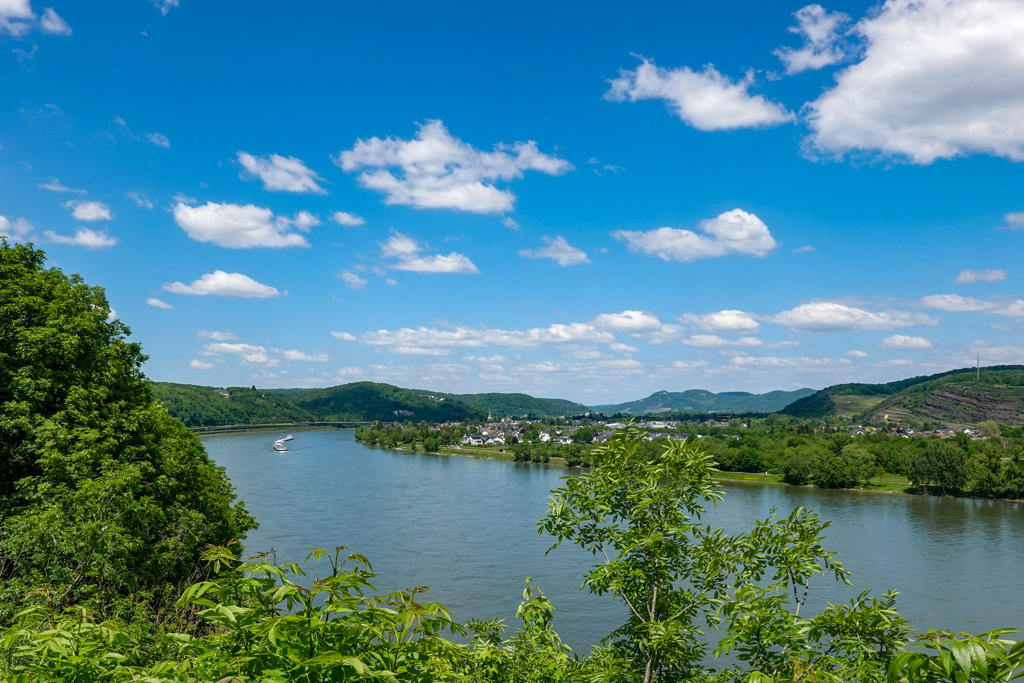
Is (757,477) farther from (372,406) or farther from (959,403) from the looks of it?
(372,406)

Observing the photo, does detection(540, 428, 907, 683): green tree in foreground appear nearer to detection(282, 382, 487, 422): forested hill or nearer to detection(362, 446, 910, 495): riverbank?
detection(362, 446, 910, 495): riverbank

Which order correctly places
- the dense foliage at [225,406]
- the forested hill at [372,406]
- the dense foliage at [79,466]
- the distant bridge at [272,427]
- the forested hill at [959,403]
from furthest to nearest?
the forested hill at [372,406] < the forested hill at [959,403] < the dense foliage at [225,406] < the distant bridge at [272,427] < the dense foliage at [79,466]

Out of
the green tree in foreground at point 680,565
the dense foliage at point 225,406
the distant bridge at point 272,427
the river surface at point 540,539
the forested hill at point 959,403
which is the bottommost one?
the distant bridge at point 272,427

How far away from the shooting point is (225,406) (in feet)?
454

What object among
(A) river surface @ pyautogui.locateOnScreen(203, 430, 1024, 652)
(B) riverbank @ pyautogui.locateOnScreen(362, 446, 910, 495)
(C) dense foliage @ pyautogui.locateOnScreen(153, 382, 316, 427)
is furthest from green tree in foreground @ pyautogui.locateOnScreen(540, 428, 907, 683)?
(C) dense foliage @ pyautogui.locateOnScreen(153, 382, 316, 427)

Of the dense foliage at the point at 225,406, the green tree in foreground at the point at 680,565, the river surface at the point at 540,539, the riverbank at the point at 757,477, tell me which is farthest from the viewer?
the dense foliage at the point at 225,406

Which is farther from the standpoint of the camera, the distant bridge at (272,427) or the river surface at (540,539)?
the distant bridge at (272,427)

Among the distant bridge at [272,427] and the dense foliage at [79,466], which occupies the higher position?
the dense foliage at [79,466]

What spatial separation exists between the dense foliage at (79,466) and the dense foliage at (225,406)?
109091mm

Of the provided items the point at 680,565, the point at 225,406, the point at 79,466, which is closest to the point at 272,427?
the point at 225,406

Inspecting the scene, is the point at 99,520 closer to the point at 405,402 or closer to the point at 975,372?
the point at 405,402

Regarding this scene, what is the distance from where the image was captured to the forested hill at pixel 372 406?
174750 millimetres

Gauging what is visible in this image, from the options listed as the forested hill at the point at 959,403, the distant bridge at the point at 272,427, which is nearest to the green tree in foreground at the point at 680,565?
the distant bridge at the point at 272,427

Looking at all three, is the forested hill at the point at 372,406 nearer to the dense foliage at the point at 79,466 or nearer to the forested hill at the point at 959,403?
the forested hill at the point at 959,403
